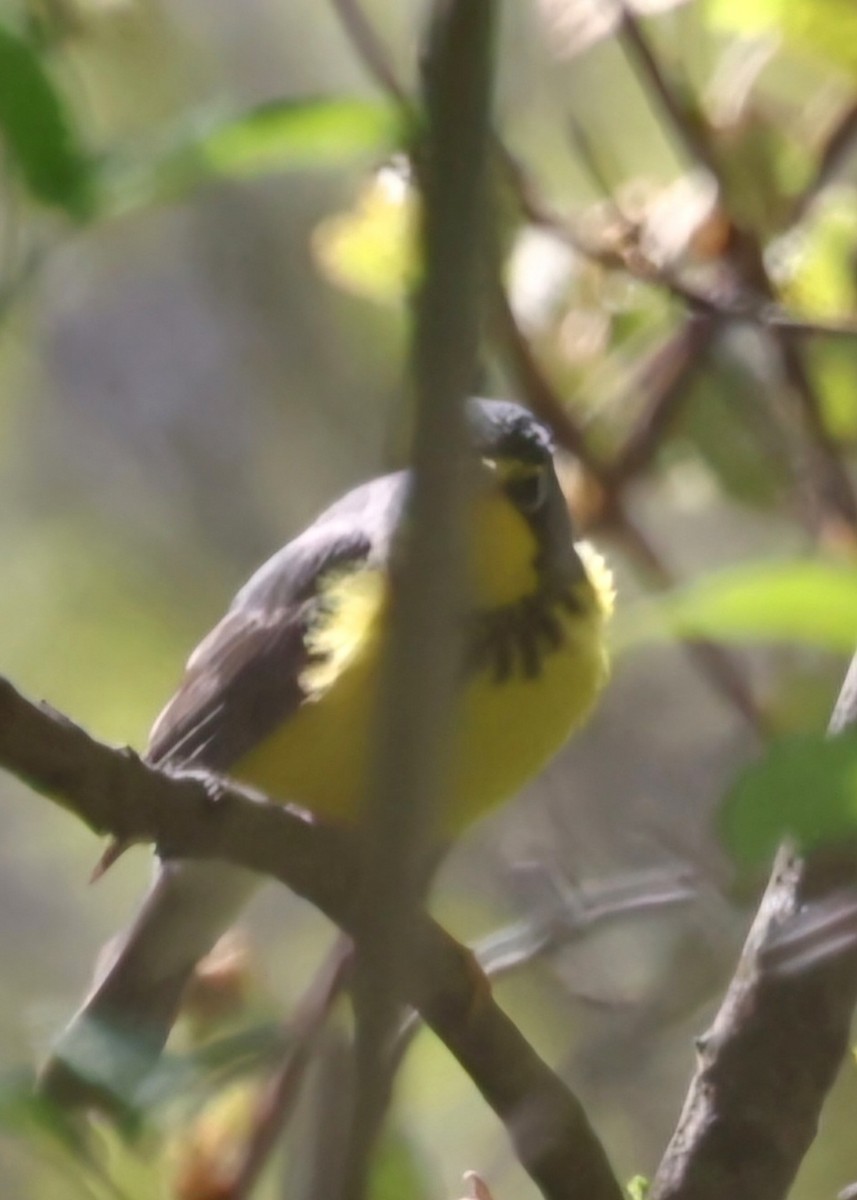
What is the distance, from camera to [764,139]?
144cm

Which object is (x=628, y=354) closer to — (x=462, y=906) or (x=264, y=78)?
(x=462, y=906)

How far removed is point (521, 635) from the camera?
1590 mm

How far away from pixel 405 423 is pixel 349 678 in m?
1.07

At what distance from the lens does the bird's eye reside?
1.62 m

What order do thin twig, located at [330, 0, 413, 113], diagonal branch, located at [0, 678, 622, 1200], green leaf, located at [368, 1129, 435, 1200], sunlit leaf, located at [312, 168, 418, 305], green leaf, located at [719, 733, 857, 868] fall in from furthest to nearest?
sunlit leaf, located at [312, 168, 418, 305]
thin twig, located at [330, 0, 413, 113]
green leaf, located at [368, 1129, 435, 1200]
diagonal branch, located at [0, 678, 622, 1200]
green leaf, located at [719, 733, 857, 868]

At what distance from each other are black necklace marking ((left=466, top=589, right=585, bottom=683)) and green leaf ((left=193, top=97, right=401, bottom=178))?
0.75 meters

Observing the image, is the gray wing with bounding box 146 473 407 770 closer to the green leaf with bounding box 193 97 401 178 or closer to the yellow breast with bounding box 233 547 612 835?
the yellow breast with bounding box 233 547 612 835

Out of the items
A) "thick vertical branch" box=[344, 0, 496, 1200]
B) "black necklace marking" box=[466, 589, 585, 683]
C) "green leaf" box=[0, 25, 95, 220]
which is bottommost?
"thick vertical branch" box=[344, 0, 496, 1200]

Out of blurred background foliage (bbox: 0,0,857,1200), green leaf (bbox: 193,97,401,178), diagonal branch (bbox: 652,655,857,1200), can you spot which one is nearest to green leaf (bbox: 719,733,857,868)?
blurred background foliage (bbox: 0,0,857,1200)

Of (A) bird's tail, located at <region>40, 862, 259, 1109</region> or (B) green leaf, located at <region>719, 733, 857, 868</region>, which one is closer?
(B) green leaf, located at <region>719, 733, 857, 868</region>

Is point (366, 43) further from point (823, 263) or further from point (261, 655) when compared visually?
point (261, 655)

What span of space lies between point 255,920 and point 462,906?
29 centimetres

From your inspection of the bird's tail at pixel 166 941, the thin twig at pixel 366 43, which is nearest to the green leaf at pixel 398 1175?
the bird's tail at pixel 166 941

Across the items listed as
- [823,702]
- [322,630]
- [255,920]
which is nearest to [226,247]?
[255,920]
